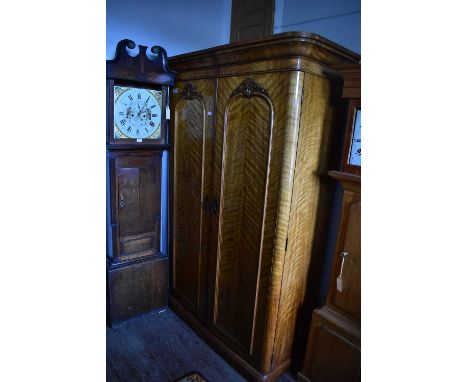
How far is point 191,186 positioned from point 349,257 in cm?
111

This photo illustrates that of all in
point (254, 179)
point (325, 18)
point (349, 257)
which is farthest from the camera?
point (325, 18)

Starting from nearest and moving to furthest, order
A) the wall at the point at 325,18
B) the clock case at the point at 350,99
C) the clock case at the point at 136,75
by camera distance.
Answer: the clock case at the point at 350,99, the wall at the point at 325,18, the clock case at the point at 136,75

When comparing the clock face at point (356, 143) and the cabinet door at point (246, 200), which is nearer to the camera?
the clock face at point (356, 143)

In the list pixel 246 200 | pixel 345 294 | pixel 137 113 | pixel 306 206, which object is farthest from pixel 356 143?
pixel 137 113

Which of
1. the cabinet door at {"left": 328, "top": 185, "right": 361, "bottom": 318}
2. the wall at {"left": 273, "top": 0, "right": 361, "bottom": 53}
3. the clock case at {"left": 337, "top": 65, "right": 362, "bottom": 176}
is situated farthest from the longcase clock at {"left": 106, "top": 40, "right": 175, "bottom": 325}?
the cabinet door at {"left": 328, "top": 185, "right": 361, "bottom": 318}

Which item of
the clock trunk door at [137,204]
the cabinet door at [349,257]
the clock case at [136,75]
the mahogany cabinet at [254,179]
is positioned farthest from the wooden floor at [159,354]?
the clock case at [136,75]

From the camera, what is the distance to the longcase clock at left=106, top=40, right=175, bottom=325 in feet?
6.39

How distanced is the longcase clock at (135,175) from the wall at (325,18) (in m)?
0.86

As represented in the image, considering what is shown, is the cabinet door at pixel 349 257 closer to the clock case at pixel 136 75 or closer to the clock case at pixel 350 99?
the clock case at pixel 350 99

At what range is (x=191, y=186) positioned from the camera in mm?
2090

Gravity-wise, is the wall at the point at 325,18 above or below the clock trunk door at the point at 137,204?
above

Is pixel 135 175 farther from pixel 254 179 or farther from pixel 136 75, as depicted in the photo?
pixel 254 179

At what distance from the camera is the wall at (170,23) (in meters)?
2.00
